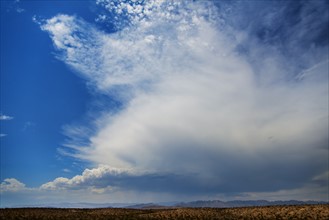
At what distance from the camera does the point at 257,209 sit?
255 ft

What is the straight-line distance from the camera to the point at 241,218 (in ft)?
226

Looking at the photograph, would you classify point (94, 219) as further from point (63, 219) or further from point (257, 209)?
point (257, 209)

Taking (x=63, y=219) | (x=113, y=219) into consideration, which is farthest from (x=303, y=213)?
(x=63, y=219)

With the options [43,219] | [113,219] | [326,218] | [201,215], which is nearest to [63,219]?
[43,219]

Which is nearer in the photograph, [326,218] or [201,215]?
[326,218]

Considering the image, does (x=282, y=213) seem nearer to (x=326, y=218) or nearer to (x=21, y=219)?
(x=326, y=218)

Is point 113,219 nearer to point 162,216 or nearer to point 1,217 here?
point 162,216

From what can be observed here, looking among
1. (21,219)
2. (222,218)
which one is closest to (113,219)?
(21,219)

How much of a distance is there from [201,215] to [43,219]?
3279 cm

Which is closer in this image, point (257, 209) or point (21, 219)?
point (21, 219)

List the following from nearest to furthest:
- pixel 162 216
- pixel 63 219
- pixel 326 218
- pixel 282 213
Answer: pixel 326 218 < pixel 63 219 < pixel 282 213 < pixel 162 216

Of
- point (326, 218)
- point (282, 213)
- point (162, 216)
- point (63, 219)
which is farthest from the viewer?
point (162, 216)

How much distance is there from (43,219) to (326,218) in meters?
52.6

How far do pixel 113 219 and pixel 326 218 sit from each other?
3989 cm
